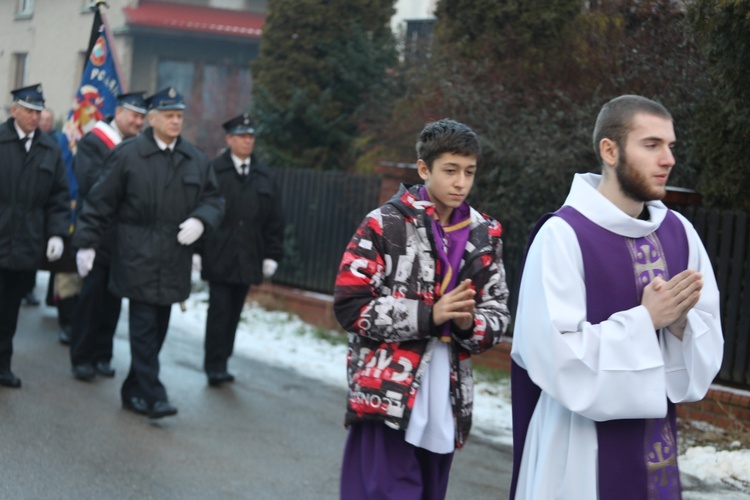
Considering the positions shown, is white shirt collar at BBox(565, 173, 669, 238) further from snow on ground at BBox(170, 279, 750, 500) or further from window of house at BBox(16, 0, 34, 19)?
window of house at BBox(16, 0, 34, 19)

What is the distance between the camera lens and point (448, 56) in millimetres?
11133

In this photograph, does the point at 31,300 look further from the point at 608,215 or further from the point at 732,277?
the point at 608,215

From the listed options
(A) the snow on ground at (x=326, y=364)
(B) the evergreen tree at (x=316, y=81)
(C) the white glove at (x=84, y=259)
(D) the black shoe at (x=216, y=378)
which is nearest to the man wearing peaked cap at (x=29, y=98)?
(C) the white glove at (x=84, y=259)

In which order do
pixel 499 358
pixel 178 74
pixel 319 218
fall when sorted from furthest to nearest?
pixel 178 74, pixel 319 218, pixel 499 358

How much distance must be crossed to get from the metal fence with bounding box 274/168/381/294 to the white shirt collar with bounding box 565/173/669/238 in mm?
8215

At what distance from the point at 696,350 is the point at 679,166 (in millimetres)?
5747

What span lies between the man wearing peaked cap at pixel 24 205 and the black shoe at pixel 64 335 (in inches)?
62.8

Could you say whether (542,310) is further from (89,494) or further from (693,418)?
(693,418)

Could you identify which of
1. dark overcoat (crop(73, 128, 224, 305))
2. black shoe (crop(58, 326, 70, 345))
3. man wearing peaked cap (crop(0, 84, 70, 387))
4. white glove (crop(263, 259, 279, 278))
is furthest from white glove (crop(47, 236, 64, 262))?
black shoe (crop(58, 326, 70, 345))

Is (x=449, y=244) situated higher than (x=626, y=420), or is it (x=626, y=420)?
(x=449, y=244)

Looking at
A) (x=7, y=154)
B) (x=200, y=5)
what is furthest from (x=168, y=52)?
(x=7, y=154)

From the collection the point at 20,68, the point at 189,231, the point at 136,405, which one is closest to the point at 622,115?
the point at 189,231

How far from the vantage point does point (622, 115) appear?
3.70 meters

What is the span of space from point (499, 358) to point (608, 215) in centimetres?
628
